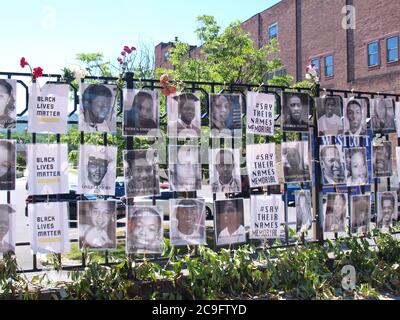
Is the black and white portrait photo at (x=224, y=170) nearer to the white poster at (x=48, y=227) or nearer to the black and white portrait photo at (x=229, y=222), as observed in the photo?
the black and white portrait photo at (x=229, y=222)

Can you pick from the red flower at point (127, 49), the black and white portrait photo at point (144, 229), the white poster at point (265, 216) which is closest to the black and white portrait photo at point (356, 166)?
the white poster at point (265, 216)

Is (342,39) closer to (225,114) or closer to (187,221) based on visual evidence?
(225,114)

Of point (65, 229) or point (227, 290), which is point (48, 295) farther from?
point (227, 290)

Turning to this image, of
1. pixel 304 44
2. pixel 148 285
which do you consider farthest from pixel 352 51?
pixel 148 285

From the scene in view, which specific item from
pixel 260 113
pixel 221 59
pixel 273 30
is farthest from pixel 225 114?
pixel 273 30

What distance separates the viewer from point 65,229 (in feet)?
12.7

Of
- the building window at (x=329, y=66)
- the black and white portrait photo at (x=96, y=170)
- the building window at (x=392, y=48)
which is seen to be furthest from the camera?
the building window at (x=329, y=66)

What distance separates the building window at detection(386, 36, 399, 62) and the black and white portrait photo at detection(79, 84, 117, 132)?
24.5 m

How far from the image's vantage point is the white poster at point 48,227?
379cm

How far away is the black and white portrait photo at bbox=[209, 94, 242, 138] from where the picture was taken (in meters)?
4.37

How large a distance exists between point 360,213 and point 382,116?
1203 millimetres

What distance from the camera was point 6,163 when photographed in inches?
146

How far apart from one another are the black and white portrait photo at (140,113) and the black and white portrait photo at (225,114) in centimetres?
57

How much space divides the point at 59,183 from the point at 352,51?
91.4ft
